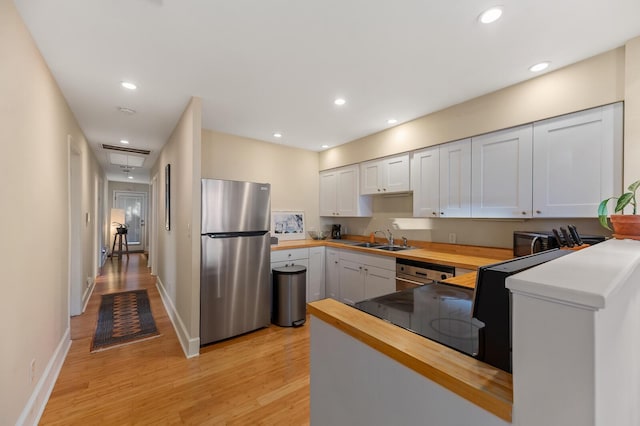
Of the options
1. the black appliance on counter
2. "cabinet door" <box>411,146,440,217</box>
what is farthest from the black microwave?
the black appliance on counter

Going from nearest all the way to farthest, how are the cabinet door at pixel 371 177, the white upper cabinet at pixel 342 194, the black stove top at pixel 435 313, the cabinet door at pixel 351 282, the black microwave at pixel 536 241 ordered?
the black stove top at pixel 435 313, the black microwave at pixel 536 241, the cabinet door at pixel 351 282, the cabinet door at pixel 371 177, the white upper cabinet at pixel 342 194

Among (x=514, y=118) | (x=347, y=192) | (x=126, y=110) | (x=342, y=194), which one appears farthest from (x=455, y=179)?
(x=126, y=110)

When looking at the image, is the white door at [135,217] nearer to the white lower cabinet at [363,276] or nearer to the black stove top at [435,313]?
the white lower cabinet at [363,276]

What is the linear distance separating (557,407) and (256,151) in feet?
Result: 13.3

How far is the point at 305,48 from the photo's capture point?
1.86m

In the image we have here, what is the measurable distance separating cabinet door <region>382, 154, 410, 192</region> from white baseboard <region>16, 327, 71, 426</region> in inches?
141

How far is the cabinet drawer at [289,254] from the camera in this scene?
→ 352 centimetres

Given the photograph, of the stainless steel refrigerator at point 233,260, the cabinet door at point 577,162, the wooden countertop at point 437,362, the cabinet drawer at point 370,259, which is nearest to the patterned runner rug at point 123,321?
the stainless steel refrigerator at point 233,260

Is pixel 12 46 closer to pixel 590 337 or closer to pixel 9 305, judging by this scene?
pixel 9 305

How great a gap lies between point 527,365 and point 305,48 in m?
2.02

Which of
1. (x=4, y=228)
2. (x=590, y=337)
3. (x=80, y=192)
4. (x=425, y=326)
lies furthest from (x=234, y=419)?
(x=80, y=192)

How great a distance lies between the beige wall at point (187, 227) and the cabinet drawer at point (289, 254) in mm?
1056

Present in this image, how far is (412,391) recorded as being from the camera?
Answer: 2.47 ft

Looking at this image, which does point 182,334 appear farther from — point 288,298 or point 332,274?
point 332,274
